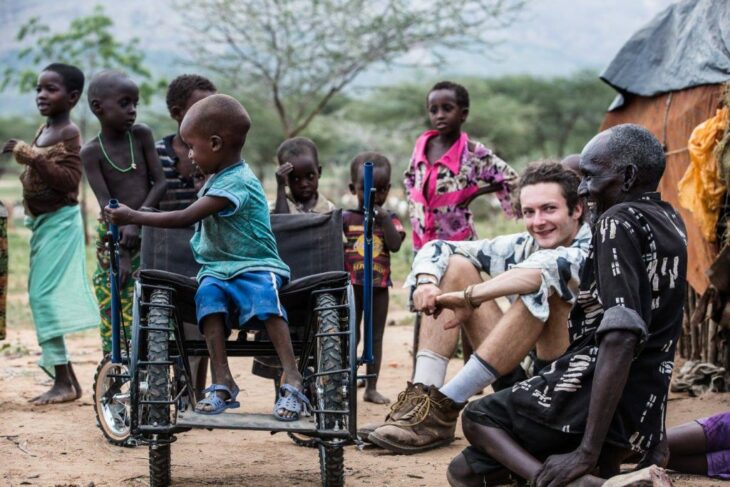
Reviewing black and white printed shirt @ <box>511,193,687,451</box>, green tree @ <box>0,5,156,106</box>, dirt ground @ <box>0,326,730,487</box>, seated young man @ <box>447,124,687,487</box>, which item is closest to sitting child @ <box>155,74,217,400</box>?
dirt ground @ <box>0,326,730,487</box>

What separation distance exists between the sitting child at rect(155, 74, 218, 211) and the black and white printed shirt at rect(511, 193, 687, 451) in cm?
248

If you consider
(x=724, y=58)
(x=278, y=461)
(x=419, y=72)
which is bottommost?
(x=278, y=461)

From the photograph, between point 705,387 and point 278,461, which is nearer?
point 278,461

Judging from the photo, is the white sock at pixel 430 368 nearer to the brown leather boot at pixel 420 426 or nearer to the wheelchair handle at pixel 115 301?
the brown leather boot at pixel 420 426

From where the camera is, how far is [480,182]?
6457 mm

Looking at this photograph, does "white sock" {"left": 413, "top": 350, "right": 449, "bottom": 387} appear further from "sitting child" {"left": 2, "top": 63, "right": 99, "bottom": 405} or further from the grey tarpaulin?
the grey tarpaulin

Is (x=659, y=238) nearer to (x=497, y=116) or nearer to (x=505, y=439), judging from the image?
(x=505, y=439)

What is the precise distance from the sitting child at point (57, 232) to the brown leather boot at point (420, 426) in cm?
229

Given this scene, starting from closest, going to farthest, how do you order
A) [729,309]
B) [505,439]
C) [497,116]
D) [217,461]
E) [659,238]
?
[659,238] < [505,439] < [217,461] < [729,309] < [497,116]

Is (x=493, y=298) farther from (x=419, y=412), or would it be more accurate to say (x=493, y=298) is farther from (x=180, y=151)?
(x=180, y=151)

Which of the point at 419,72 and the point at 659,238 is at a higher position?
the point at 419,72

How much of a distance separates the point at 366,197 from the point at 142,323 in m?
1.03

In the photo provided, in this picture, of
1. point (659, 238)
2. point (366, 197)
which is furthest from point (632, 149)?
point (366, 197)

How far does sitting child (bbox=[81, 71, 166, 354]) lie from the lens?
218 inches
